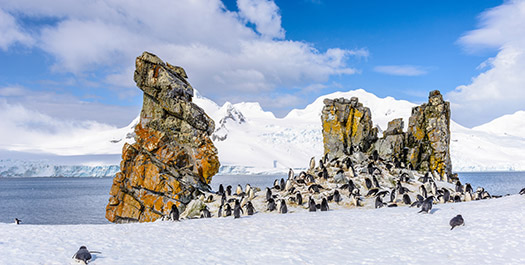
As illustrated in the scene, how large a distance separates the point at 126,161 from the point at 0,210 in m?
44.7

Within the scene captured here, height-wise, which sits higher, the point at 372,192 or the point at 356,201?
the point at 372,192

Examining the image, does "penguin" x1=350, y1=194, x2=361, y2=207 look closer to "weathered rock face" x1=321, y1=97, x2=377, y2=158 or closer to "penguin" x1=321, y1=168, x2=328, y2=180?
"penguin" x1=321, y1=168, x2=328, y2=180

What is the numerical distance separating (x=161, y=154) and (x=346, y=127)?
21332 mm

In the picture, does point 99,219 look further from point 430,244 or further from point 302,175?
point 430,244

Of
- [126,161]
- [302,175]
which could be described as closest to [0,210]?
[126,161]

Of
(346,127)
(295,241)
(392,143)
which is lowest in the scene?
(295,241)

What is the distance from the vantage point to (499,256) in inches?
452

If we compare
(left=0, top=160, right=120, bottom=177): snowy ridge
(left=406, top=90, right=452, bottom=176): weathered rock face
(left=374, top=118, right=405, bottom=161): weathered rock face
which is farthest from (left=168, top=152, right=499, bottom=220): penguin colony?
(left=0, top=160, right=120, bottom=177): snowy ridge

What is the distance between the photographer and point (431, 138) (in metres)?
45.7

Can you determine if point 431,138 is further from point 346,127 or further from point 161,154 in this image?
point 161,154

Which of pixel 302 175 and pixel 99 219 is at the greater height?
pixel 302 175

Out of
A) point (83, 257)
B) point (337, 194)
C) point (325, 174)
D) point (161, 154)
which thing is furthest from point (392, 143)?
point (83, 257)

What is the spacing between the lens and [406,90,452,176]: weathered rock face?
45.3 metres

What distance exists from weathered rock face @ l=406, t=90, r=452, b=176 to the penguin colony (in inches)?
465
